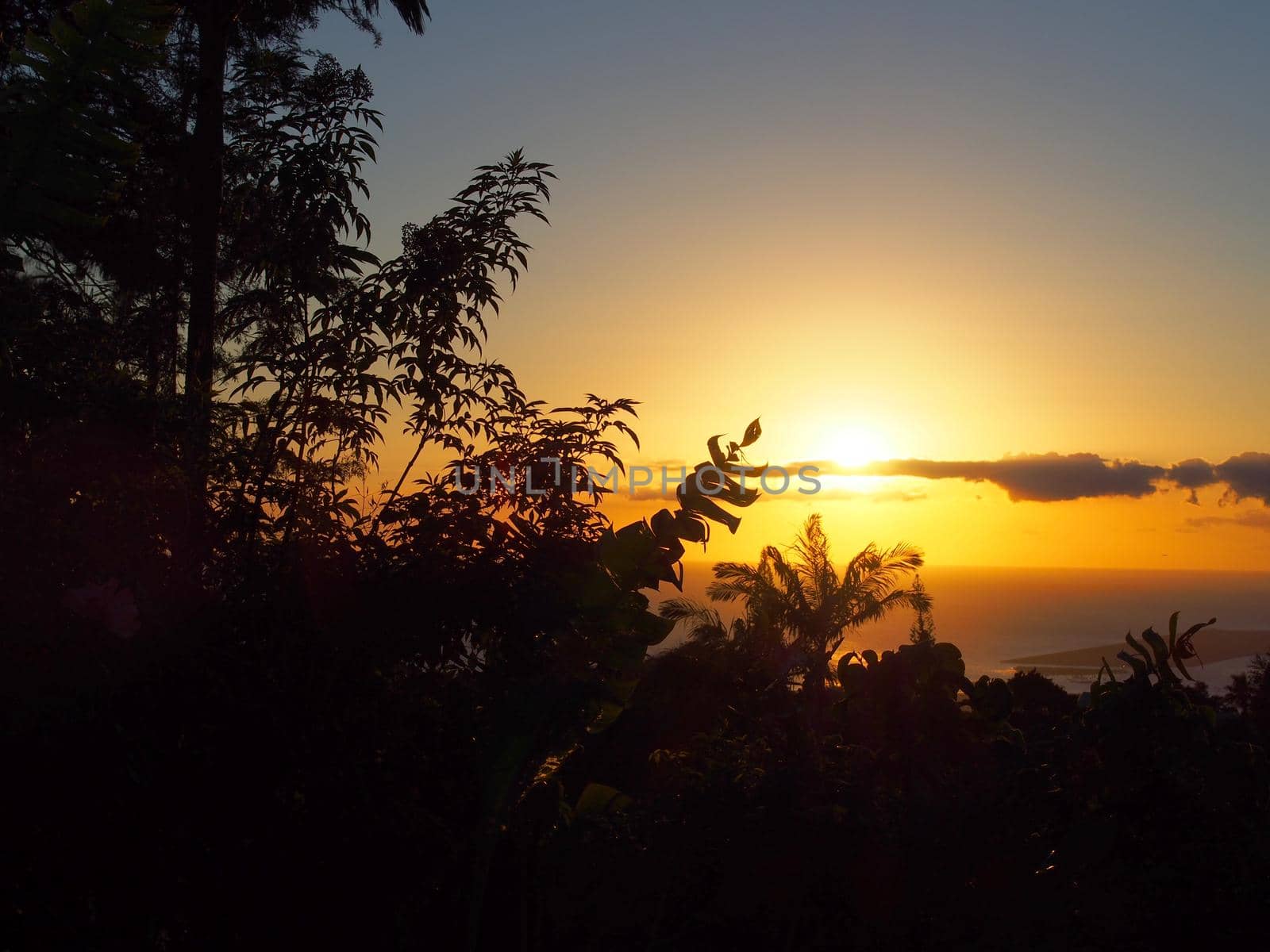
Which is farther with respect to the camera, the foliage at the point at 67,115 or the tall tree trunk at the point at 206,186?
the tall tree trunk at the point at 206,186

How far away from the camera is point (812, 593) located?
3412 centimetres

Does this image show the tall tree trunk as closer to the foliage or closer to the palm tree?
the foliage

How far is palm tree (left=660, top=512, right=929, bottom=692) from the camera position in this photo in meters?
33.6

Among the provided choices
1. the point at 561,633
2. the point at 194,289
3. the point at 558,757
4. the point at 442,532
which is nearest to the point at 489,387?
the point at 442,532

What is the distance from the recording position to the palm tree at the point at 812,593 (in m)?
33.6

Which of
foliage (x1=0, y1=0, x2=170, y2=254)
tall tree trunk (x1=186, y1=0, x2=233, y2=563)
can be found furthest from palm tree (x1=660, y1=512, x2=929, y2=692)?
foliage (x1=0, y1=0, x2=170, y2=254)

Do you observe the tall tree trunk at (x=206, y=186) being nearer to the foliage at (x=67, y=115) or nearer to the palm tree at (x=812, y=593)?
the foliage at (x=67, y=115)

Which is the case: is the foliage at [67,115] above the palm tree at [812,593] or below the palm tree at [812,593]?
above

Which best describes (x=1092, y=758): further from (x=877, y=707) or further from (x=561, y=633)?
(x=561, y=633)

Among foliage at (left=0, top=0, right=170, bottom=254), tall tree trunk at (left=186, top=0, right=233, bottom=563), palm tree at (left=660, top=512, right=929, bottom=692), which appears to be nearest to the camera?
foliage at (left=0, top=0, right=170, bottom=254)

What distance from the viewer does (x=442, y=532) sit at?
7562 millimetres

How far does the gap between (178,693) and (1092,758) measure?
5945mm

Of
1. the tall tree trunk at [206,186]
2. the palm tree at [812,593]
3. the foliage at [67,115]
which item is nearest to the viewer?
the foliage at [67,115]

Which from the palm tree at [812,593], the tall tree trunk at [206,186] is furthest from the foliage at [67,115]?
the palm tree at [812,593]
